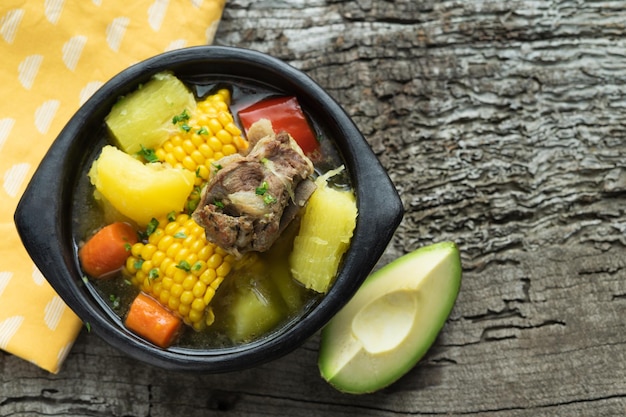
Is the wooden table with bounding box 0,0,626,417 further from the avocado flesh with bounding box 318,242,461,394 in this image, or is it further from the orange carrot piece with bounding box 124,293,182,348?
the orange carrot piece with bounding box 124,293,182,348

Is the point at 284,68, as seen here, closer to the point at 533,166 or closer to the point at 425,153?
the point at 425,153

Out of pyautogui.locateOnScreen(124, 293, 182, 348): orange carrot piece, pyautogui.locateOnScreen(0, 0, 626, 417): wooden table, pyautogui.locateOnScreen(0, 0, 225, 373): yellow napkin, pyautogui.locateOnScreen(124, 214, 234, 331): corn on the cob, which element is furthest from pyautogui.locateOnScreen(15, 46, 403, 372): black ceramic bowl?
pyautogui.locateOnScreen(0, 0, 626, 417): wooden table

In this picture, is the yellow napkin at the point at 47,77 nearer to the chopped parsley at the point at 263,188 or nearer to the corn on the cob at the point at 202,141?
the corn on the cob at the point at 202,141

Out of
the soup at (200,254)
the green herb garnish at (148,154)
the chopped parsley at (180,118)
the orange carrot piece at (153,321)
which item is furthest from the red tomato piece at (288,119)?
the orange carrot piece at (153,321)

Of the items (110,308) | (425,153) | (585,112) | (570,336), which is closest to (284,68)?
(425,153)

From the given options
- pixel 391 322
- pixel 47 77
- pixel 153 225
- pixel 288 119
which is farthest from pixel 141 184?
pixel 391 322

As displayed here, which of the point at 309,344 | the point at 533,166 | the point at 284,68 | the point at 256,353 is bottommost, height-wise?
the point at 309,344
